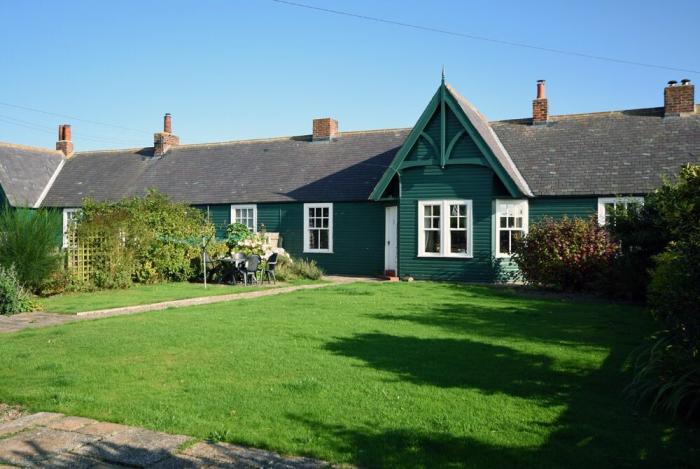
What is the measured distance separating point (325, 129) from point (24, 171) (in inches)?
645

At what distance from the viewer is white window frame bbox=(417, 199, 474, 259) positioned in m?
20.6

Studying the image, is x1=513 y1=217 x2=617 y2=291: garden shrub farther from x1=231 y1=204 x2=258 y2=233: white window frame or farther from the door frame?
x1=231 y1=204 x2=258 y2=233: white window frame

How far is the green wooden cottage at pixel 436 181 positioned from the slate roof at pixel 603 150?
4 cm

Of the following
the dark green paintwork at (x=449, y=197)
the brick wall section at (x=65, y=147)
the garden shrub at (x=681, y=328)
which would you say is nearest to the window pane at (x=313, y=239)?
the dark green paintwork at (x=449, y=197)

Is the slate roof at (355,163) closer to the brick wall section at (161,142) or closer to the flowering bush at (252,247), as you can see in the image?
the brick wall section at (161,142)

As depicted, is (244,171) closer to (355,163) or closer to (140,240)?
(355,163)

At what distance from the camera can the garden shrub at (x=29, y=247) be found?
15.3m

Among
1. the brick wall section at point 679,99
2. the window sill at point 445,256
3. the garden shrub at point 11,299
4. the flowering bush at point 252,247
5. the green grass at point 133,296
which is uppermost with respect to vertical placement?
the brick wall section at point 679,99

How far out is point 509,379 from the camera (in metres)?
7.01

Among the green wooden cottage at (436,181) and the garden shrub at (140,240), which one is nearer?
the garden shrub at (140,240)

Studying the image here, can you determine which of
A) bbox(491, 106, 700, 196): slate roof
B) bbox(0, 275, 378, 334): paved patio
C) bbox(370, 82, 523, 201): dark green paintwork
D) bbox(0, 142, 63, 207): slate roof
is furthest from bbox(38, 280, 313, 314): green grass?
bbox(0, 142, 63, 207): slate roof

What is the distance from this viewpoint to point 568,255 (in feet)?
55.7

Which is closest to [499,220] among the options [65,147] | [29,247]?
[29,247]

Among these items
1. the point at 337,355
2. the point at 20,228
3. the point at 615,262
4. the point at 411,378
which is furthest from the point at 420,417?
the point at 20,228
